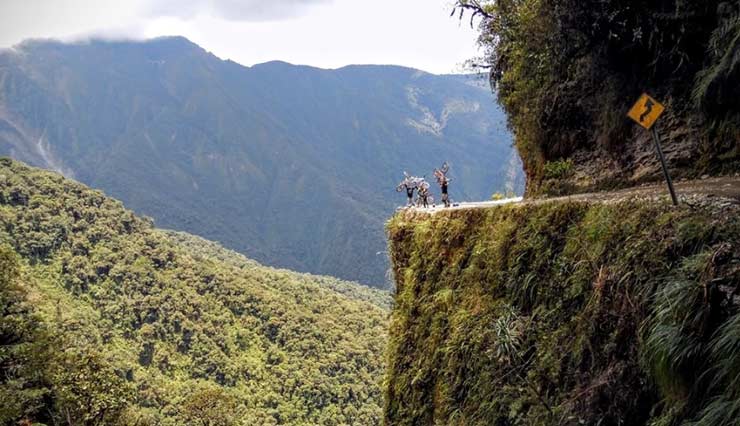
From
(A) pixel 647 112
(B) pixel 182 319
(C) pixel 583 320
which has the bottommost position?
(B) pixel 182 319

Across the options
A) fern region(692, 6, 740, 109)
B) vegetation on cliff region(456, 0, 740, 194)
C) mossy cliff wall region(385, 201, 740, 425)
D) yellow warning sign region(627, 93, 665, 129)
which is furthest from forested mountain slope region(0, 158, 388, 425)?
yellow warning sign region(627, 93, 665, 129)

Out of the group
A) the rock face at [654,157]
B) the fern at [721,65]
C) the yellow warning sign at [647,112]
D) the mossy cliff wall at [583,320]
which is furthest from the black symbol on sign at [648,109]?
the rock face at [654,157]

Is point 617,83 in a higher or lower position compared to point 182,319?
higher

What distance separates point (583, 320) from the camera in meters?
5.05

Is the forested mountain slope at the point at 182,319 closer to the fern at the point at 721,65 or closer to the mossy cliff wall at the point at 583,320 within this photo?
the mossy cliff wall at the point at 583,320

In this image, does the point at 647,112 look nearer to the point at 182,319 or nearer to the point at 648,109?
the point at 648,109

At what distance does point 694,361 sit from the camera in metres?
3.30

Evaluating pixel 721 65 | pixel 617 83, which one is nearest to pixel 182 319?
pixel 617 83

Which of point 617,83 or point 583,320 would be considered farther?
point 617,83

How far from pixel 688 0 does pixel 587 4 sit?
4.41ft

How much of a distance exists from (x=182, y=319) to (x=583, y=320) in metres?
76.6

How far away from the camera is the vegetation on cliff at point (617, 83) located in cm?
678

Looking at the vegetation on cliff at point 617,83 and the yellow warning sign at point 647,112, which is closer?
the yellow warning sign at point 647,112

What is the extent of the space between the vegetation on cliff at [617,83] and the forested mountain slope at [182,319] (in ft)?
113
